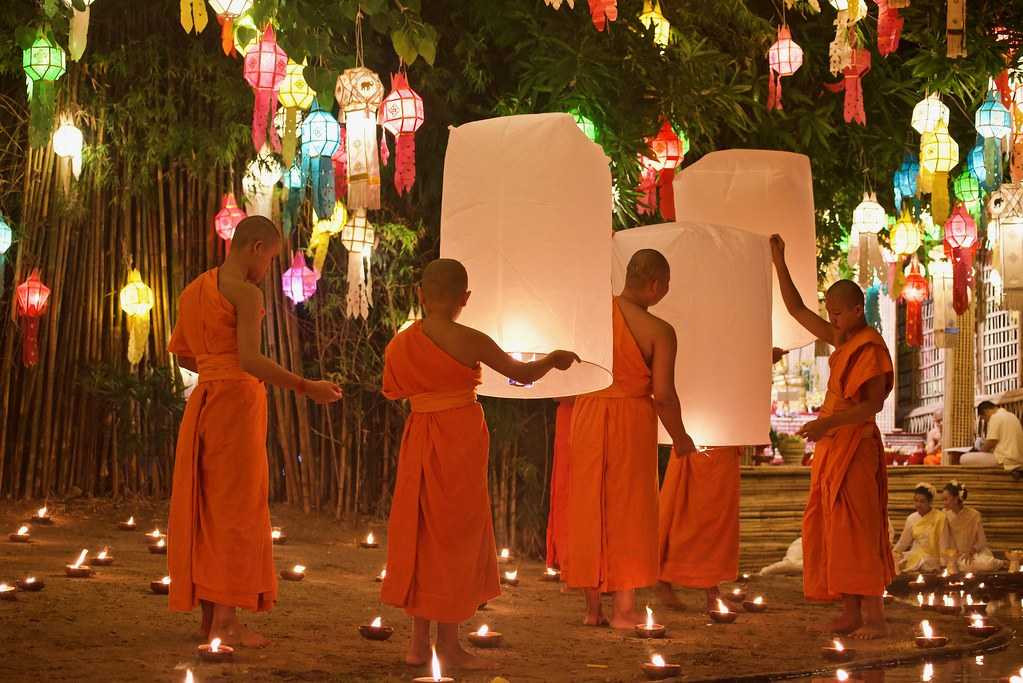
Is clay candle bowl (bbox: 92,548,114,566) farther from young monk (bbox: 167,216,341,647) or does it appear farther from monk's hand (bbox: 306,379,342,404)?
monk's hand (bbox: 306,379,342,404)

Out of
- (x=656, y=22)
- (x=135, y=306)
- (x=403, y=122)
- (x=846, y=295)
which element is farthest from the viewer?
(x=135, y=306)

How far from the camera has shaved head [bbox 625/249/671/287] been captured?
15.9ft

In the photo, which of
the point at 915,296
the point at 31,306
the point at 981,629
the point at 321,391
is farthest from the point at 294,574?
the point at 915,296

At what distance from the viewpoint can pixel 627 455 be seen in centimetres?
489

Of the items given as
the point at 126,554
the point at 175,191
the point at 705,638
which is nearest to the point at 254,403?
the point at 705,638

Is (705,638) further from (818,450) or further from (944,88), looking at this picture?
(944,88)

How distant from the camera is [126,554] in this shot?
6598 mm

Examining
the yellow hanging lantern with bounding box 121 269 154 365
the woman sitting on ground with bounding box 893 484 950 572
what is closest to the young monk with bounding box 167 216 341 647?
the yellow hanging lantern with bounding box 121 269 154 365

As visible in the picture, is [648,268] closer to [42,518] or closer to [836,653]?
[836,653]

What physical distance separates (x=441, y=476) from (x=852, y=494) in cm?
183

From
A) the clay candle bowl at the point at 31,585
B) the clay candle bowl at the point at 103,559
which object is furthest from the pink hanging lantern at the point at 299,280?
the clay candle bowl at the point at 31,585

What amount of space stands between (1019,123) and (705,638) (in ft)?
12.8

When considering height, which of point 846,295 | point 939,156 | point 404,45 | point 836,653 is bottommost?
point 836,653

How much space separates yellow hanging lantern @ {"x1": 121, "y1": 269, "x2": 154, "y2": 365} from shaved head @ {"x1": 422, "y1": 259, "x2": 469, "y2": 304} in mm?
4580
